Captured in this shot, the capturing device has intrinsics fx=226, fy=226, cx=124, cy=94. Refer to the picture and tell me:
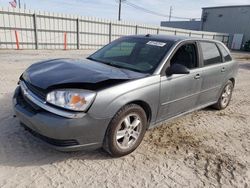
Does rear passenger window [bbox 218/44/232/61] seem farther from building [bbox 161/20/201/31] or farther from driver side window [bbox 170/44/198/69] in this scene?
building [bbox 161/20/201/31]

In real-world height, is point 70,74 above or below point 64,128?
above

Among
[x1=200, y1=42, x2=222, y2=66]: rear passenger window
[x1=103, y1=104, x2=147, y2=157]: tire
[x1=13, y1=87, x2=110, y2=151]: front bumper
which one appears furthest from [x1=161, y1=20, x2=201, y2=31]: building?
[x1=13, y1=87, x2=110, y2=151]: front bumper

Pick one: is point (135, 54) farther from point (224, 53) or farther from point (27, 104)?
point (224, 53)

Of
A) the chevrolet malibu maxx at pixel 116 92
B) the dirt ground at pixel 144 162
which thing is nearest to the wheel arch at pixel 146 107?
the chevrolet malibu maxx at pixel 116 92

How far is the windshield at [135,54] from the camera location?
3.48m

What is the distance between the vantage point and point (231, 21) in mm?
35812

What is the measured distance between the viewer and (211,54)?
452 centimetres

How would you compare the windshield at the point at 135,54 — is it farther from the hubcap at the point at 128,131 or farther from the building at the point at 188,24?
the building at the point at 188,24

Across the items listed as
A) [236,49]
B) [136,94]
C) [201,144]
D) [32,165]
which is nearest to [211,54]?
[201,144]

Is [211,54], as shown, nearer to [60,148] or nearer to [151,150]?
[151,150]

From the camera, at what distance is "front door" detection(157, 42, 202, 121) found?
11.3 ft

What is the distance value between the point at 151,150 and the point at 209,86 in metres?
1.95

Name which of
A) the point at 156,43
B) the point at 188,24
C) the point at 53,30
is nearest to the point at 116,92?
the point at 156,43

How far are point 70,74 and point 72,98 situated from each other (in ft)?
1.68
